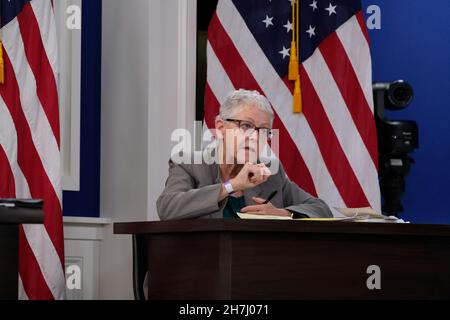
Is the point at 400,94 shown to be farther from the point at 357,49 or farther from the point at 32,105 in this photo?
the point at 32,105

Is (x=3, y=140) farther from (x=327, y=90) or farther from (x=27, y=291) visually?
(x=327, y=90)

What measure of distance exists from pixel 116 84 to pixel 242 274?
2.29 m

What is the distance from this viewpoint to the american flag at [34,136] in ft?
13.0

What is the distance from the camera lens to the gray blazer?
9.98ft

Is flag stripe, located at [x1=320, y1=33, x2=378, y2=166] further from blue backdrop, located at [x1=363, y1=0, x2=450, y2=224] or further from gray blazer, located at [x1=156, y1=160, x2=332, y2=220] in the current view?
gray blazer, located at [x1=156, y1=160, x2=332, y2=220]

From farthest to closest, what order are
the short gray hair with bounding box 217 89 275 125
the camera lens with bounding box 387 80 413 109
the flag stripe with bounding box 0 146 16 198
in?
1. the camera lens with bounding box 387 80 413 109
2. the flag stripe with bounding box 0 146 16 198
3. the short gray hair with bounding box 217 89 275 125

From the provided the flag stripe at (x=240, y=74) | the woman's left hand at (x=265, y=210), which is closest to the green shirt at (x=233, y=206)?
the woman's left hand at (x=265, y=210)

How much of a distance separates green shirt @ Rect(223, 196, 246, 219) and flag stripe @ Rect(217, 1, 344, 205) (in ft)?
4.40

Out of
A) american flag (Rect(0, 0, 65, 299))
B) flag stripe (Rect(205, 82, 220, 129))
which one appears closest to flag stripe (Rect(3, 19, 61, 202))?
american flag (Rect(0, 0, 65, 299))

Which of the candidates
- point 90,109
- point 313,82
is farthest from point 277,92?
point 90,109

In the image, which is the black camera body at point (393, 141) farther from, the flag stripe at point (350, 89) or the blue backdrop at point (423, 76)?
the blue backdrop at point (423, 76)

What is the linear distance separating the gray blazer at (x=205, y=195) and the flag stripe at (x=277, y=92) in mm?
1121

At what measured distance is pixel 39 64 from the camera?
4000 millimetres

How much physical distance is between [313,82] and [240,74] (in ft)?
1.32
